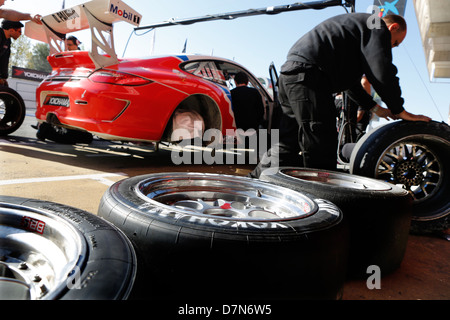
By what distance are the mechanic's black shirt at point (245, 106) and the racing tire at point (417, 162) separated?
2.43 m

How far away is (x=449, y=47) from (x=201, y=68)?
1874 centimetres

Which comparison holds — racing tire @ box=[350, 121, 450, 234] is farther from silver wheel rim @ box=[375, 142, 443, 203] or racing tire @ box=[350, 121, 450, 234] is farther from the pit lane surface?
the pit lane surface

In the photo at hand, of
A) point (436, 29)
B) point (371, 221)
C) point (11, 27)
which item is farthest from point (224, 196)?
point (436, 29)

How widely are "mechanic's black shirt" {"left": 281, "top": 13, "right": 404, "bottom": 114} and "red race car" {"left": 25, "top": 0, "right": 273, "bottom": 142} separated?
1606mm

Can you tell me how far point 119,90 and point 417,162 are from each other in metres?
2.92

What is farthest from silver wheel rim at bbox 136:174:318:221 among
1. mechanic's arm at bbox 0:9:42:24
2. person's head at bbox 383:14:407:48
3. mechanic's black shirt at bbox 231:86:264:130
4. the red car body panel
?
mechanic's arm at bbox 0:9:42:24

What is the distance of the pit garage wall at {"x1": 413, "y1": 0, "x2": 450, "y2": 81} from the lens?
538 inches

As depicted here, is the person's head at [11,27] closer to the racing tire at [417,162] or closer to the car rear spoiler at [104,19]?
the car rear spoiler at [104,19]

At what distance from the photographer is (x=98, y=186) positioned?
293cm

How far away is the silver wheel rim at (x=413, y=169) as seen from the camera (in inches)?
94.0

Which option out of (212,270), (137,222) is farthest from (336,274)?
(137,222)

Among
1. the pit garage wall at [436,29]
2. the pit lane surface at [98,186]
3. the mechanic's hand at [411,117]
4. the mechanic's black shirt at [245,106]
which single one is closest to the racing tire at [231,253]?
the pit lane surface at [98,186]

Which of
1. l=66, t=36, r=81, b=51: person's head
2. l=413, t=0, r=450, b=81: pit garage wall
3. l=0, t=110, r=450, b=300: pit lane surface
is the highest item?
l=413, t=0, r=450, b=81: pit garage wall

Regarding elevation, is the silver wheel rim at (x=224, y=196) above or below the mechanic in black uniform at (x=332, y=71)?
below
